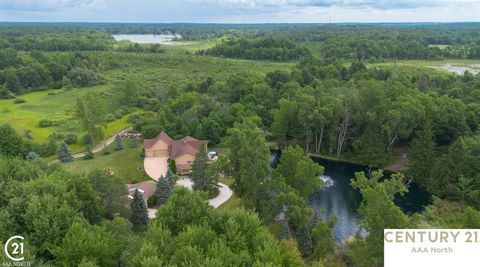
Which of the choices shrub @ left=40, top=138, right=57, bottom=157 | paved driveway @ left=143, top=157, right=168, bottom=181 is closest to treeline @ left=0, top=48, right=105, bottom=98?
shrub @ left=40, top=138, right=57, bottom=157

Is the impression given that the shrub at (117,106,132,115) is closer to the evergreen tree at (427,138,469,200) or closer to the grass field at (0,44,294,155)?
the grass field at (0,44,294,155)

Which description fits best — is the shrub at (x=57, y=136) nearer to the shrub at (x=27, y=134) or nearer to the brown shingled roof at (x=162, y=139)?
the shrub at (x=27, y=134)

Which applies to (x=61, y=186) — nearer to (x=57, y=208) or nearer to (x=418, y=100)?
(x=57, y=208)

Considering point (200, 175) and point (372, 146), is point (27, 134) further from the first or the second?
point (372, 146)

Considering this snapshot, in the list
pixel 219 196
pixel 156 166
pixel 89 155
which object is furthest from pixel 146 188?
pixel 89 155

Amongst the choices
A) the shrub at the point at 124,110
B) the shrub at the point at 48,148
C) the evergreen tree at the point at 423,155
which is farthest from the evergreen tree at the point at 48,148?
the evergreen tree at the point at 423,155
